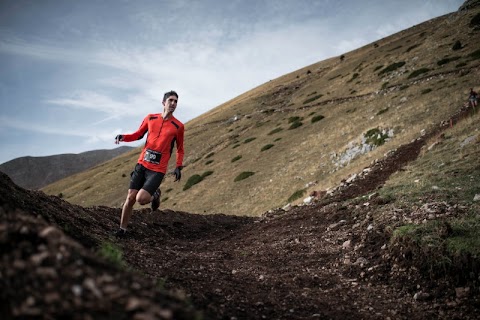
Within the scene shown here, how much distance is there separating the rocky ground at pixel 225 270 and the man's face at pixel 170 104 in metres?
3.34

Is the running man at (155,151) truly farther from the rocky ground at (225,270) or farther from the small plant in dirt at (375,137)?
the small plant in dirt at (375,137)

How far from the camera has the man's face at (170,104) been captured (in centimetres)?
819

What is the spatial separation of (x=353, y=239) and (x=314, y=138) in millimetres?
24529

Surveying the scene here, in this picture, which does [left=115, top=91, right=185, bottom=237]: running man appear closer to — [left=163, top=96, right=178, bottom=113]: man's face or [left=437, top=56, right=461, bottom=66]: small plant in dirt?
[left=163, top=96, right=178, bottom=113]: man's face

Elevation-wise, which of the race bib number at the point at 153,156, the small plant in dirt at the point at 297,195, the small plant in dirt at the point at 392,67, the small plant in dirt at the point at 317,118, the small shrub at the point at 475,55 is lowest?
the small plant in dirt at the point at 297,195

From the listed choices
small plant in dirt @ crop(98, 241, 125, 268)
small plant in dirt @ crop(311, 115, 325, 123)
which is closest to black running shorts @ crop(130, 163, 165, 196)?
small plant in dirt @ crop(98, 241, 125, 268)

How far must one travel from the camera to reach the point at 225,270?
6930 millimetres

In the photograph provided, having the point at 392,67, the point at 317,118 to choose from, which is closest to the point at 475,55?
the point at 392,67

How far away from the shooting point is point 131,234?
10.3 meters

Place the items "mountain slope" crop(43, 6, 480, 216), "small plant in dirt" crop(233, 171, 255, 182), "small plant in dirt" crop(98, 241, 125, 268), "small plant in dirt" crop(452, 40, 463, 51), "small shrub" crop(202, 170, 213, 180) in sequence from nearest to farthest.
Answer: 1. "small plant in dirt" crop(98, 241, 125, 268)
2. "mountain slope" crop(43, 6, 480, 216)
3. "small plant in dirt" crop(233, 171, 255, 182)
4. "small shrub" crop(202, 170, 213, 180)
5. "small plant in dirt" crop(452, 40, 463, 51)

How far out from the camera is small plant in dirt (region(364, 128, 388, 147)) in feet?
76.5

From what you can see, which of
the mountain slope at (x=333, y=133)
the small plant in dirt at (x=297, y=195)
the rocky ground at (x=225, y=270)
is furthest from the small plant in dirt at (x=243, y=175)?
the rocky ground at (x=225, y=270)

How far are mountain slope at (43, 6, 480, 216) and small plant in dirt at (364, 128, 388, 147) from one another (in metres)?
0.08

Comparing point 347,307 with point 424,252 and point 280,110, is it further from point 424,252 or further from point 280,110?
point 280,110
